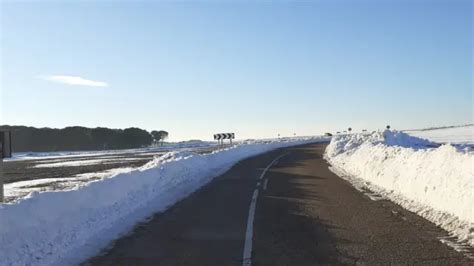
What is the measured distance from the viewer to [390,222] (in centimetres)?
1132

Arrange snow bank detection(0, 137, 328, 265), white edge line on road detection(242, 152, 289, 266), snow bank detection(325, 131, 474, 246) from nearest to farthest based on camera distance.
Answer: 1. white edge line on road detection(242, 152, 289, 266)
2. snow bank detection(0, 137, 328, 265)
3. snow bank detection(325, 131, 474, 246)

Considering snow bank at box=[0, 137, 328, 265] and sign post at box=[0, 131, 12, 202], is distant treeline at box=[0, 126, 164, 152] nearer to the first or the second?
snow bank at box=[0, 137, 328, 265]

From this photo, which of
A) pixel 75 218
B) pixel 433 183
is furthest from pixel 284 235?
pixel 433 183

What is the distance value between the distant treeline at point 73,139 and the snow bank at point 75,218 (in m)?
93.5

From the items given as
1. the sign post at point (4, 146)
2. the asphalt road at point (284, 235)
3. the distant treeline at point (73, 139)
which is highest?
the distant treeline at point (73, 139)

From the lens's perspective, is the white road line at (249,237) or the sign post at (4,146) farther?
the sign post at (4,146)

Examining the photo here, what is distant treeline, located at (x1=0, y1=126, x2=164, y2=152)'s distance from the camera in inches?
4220

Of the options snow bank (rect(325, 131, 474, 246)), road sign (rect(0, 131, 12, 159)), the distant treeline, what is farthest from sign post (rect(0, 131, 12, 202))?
the distant treeline

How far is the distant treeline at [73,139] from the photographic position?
107 m

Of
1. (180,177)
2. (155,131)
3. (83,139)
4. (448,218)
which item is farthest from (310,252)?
(155,131)

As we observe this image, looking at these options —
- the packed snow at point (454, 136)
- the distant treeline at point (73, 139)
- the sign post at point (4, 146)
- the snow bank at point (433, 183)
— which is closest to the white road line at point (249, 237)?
the snow bank at point (433, 183)

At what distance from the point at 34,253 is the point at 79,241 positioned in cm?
142

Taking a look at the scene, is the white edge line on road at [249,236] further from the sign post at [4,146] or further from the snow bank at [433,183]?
the sign post at [4,146]

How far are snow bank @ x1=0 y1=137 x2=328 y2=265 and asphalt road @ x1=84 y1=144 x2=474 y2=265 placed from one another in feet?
1.70
